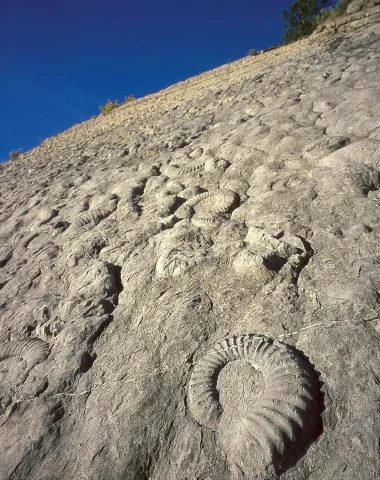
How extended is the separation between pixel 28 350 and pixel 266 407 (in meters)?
1.47

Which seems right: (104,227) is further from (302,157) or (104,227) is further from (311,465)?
(311,465)

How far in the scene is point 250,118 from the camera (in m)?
4.05

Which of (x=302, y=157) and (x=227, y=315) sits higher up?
(x=302, y=157)

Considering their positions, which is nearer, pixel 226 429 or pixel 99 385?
pixel 226 429

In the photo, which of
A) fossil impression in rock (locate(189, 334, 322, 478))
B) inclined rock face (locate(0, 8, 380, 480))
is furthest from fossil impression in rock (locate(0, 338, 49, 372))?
fossil impression in rock (locate(189, 334, 322, 478))

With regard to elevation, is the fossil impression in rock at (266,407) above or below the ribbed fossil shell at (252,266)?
below

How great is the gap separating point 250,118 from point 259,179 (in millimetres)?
1753

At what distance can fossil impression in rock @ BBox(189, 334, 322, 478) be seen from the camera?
112 cm

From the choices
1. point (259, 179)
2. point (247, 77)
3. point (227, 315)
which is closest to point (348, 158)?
point (259, 179)

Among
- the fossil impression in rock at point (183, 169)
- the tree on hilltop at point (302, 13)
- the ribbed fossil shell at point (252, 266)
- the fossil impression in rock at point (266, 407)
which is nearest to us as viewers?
the fossil impression in rock at point (266, 407)

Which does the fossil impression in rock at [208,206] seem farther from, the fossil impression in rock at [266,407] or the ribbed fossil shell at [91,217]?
the fossil impression in rock at [266,407]

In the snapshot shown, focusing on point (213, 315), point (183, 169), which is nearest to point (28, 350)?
point (213, 315)

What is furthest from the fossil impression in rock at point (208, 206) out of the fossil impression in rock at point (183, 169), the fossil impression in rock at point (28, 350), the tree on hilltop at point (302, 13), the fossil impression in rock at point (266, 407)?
the tree on hilltop at point (302, 13)

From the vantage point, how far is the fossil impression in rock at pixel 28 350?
1860mm
